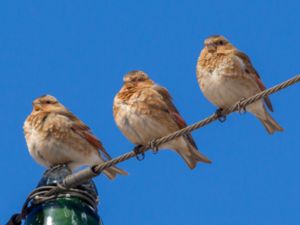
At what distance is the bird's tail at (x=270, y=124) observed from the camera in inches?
384

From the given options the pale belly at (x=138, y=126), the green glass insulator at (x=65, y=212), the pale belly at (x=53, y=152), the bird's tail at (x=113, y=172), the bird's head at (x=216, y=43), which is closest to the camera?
the green glass insulator at (x=65, y=212)

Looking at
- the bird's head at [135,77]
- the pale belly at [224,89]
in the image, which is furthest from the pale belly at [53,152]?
the pale belly at [224,89]

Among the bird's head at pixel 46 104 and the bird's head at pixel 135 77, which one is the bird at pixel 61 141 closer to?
the bird's head at pixel 46 104

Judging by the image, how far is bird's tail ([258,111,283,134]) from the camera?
32.0 ft

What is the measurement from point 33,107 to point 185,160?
1.96m

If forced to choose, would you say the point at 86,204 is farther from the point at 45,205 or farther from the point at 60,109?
the point at 60,109

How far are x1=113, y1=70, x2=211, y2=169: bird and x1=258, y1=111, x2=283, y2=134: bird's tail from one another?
2.60 ft

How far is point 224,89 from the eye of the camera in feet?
29.8

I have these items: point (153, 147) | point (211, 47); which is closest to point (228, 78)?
point (211, 47)

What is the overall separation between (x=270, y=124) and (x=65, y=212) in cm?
482

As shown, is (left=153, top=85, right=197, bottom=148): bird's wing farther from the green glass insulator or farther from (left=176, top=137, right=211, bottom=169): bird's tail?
the green glass insulator

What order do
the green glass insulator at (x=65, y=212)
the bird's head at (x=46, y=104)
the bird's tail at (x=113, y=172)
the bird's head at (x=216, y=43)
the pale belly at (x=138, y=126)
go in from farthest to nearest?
1. the bird's head at (x=46, y=104)
2. the bird's head at (x=216, y=43)
3. the bird's tail at (x=113, y=172)
4. the pale belly at (x=138, y=126)
5. the green glass insulator at (x=65, y=212)

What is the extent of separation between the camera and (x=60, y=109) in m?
10.1

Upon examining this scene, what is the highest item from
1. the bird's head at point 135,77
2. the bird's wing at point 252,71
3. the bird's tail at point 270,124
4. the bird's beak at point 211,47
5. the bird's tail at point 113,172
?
the bird's head at point 135,77
